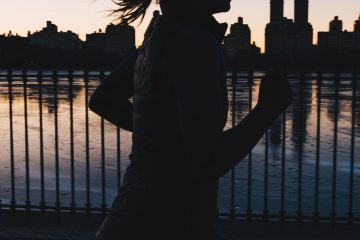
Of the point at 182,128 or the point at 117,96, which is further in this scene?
the point at 117,96

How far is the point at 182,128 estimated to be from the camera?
136 cm

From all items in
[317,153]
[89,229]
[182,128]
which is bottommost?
[89,229]

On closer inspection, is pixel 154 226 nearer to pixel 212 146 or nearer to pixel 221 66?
pixel 212 146

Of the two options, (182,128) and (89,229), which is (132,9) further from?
(89,229)

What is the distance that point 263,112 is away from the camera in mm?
1515

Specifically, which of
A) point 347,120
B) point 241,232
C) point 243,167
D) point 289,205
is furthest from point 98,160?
point 347,120

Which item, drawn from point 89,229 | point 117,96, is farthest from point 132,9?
point 89,229

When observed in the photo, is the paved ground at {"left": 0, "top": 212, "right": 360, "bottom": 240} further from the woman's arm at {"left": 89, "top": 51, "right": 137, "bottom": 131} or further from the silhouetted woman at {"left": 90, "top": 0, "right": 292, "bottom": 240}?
the silhouetted woman at {"left": 90, "top": 0, "right": 292, "bottom": 240}

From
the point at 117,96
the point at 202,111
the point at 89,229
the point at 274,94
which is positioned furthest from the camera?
the point at 89,229

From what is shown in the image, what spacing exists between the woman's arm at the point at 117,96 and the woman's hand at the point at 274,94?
500mm

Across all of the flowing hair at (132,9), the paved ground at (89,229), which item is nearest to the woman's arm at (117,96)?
the flowing hair at (132,9)

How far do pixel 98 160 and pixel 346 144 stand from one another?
547 centimetres

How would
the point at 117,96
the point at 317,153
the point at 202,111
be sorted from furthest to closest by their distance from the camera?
the point at 317,153 → the point at 117,96 → the point at 202,111

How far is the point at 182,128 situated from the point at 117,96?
64 cm
